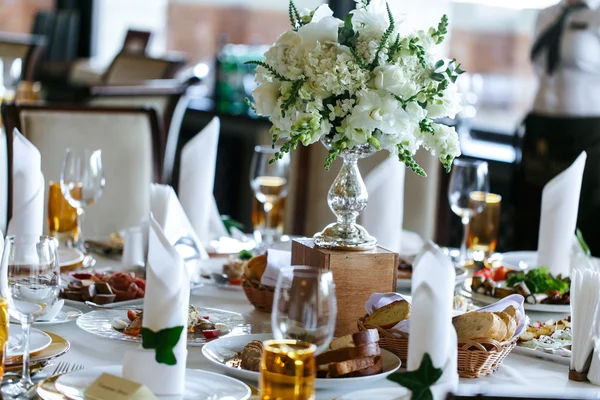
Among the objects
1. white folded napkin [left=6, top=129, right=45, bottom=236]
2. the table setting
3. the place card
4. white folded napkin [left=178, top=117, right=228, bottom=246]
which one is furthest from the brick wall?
the place card

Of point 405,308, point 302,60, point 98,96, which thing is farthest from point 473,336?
point 98,96

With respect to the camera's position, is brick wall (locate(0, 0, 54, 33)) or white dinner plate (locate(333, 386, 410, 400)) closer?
white dinner plate (locate(333, 386, 410, 400))

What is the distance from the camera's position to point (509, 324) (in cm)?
146

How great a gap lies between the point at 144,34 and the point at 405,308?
16.9ft

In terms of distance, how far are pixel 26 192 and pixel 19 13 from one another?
6.57 meters

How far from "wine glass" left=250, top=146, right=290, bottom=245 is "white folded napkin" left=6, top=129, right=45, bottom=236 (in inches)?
27.4

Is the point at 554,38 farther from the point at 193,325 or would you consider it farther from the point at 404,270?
the point at 193,325

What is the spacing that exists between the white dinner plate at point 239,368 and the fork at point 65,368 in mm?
186

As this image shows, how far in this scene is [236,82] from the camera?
561cm

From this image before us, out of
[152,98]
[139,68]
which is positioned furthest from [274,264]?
[139,68]

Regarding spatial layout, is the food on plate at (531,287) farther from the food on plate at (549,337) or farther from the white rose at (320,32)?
the white rose at (320,32)

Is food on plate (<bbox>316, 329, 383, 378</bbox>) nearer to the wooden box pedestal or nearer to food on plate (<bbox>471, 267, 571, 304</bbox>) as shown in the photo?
the wooden box pedestal

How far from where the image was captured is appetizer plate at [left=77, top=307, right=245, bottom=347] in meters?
1.55

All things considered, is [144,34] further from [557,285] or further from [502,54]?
[557,285]
